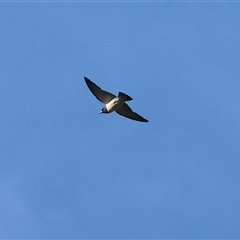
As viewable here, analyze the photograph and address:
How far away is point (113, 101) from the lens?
52.0m

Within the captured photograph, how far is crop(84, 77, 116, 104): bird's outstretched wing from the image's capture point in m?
52.9

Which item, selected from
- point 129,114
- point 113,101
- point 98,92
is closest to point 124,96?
point 113,101

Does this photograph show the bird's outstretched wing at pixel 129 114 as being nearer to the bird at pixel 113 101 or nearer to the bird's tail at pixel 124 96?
the bird at pixel 113 101

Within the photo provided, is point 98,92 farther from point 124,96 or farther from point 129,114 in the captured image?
point 124,96

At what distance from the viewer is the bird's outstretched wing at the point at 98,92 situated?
173 feet

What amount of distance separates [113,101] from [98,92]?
1.42 meters

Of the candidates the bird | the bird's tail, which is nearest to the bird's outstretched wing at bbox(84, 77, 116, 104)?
the bird

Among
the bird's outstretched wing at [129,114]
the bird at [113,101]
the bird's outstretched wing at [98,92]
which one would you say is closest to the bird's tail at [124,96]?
the bird at [113,101]

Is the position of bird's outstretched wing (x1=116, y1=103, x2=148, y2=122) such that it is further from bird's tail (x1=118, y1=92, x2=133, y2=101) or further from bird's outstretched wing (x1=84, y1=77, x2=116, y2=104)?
bird's tail (x1=118, y1=92, x2=133, y2=101)

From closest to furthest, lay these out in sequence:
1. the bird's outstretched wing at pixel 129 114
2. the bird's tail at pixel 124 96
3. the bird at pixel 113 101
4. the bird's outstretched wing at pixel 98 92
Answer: the bird's tail at pixel 124 96
the bird at pixel 113 101
the bird's outstretched wing at pixel 98 92
the bird's outstretched wing at pixel 129 114

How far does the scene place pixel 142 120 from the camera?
54.2 meters

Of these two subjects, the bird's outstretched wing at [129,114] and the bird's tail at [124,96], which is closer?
the bird's tail at [124,96]

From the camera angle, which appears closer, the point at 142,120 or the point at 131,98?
the point at 131,98

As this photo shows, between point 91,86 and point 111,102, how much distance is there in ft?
5.17
